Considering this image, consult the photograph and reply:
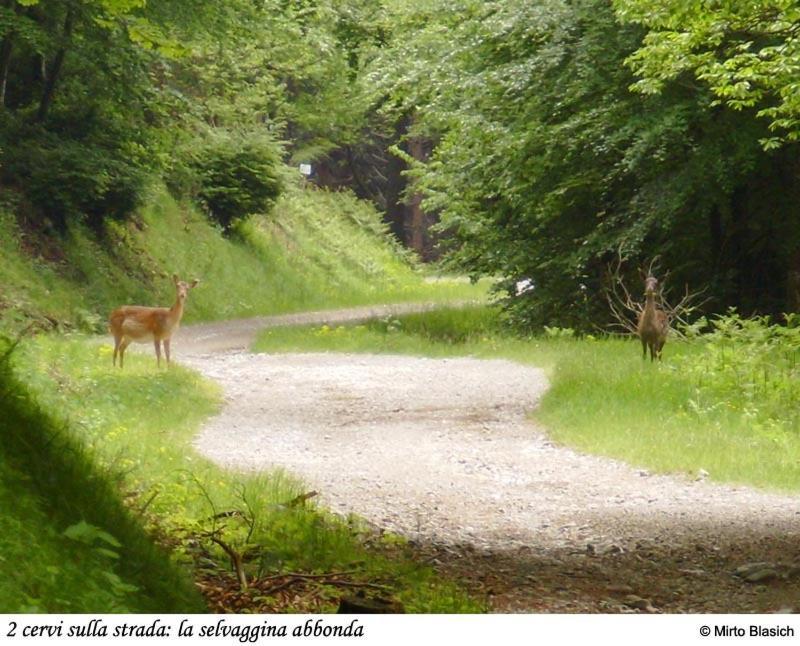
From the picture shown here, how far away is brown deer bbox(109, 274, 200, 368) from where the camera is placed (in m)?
17.3

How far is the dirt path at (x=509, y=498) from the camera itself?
7891mm

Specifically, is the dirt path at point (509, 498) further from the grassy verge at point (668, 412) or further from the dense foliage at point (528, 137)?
the dense foliage at point (528, 137)

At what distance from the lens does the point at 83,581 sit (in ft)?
17.8

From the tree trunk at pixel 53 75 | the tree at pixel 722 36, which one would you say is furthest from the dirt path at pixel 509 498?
the tree trunk at pixel 53 75

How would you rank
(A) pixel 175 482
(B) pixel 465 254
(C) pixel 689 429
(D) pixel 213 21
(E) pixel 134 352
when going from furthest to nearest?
(B) pixel 465 254, (D) pixel 213 21, (E) pixel 134 352, (C) pixel 689 429, (A) pixel 175 482

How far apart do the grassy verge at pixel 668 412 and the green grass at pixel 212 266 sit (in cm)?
586

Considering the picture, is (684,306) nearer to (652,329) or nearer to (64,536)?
(652,329)

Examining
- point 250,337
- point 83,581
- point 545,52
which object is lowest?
point 250,337

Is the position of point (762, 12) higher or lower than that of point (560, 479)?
higher

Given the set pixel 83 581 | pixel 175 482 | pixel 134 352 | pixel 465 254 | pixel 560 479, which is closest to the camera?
pixel 83 581

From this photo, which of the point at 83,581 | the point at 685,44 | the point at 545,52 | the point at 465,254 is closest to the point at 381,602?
the point at 83,581

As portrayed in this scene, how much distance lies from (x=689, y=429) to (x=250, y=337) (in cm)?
1215

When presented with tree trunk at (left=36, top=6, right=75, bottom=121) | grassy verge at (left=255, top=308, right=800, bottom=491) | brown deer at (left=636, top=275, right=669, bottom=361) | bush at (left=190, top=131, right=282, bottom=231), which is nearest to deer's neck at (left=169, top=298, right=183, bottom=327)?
grassy verge at (left=255, top=308, right=800, bottom=491)
